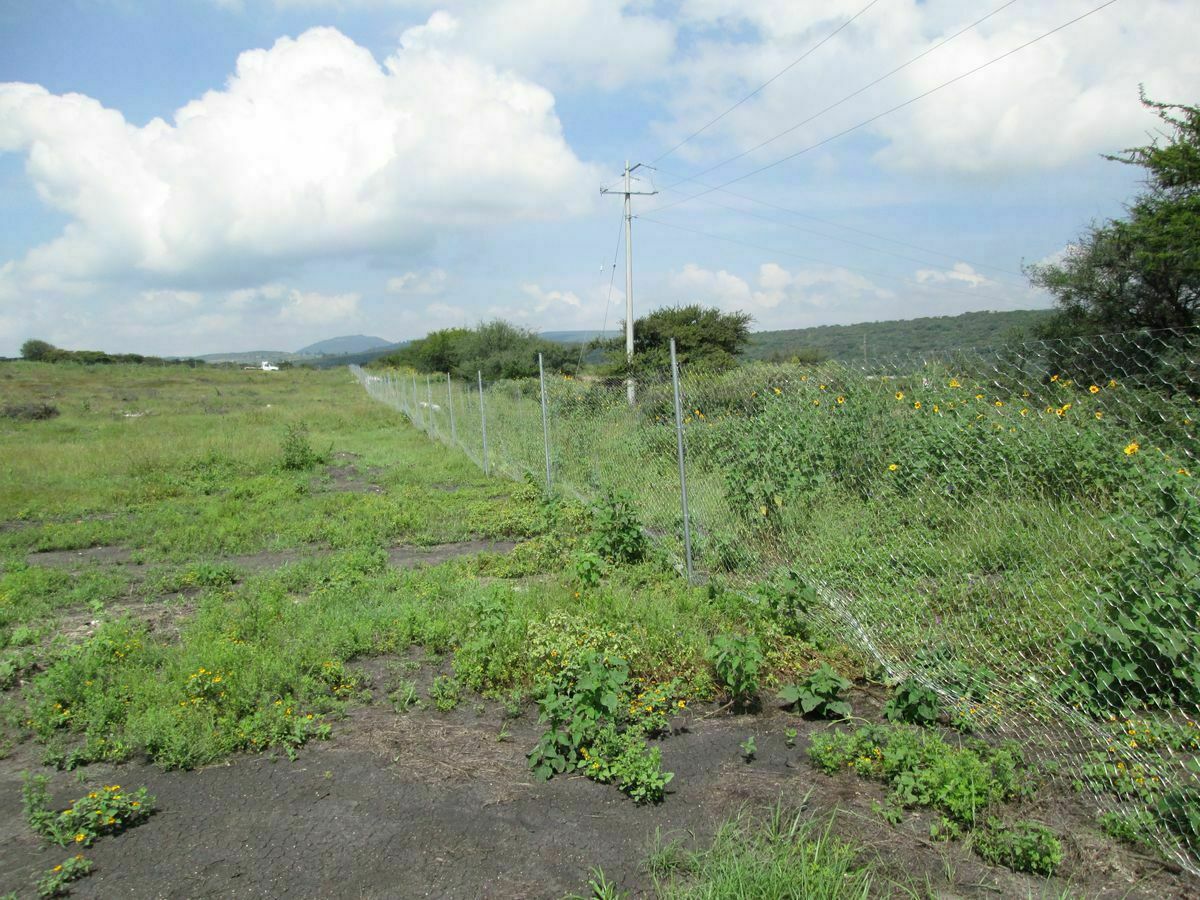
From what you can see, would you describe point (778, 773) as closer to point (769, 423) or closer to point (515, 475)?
point (769, 423)

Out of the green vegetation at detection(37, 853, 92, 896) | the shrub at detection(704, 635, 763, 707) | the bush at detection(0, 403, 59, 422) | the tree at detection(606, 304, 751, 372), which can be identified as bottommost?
the green vegetation at detection(37, 853, 92, 896)

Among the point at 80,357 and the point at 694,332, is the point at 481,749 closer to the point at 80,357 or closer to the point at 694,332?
the point at 694,332

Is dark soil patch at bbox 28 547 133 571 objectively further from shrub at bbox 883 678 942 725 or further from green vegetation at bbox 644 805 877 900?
shrub at bbox 883 678 942 725

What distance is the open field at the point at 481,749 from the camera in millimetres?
2666

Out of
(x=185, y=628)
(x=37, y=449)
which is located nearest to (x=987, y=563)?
(x=185, y=628)

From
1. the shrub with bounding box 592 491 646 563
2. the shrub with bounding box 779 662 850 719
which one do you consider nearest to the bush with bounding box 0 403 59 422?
the shrub with bounding box 592 491 646 563

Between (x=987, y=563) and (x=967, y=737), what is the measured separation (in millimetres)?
1239

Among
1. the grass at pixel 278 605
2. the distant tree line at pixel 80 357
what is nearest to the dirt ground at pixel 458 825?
the grass at pixel 278 605

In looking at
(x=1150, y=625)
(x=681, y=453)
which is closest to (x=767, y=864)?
(x=1150, y=625)

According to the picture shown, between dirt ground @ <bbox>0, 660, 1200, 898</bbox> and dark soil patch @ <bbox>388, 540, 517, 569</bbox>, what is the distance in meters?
3.71

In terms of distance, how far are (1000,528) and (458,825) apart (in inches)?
120

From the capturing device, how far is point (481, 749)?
3682mm

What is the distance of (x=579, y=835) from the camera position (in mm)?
2902

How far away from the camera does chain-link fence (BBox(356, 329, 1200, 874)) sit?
2951mm
